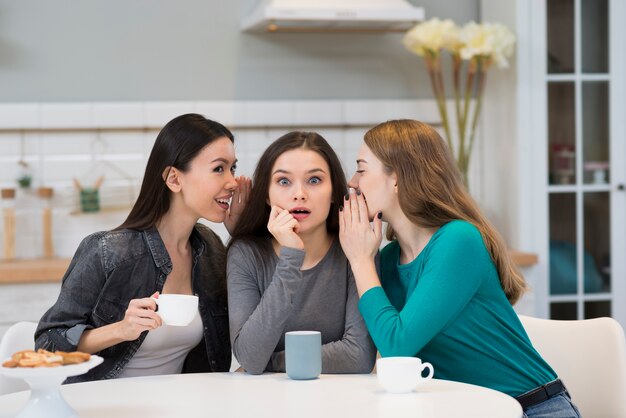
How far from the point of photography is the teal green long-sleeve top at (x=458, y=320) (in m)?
1.83

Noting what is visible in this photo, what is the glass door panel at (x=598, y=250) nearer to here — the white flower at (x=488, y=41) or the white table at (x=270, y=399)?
the white flower at (x=488, y=41)

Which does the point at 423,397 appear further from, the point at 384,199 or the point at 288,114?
the point at 288,114

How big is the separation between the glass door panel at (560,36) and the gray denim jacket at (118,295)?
7.55 feet

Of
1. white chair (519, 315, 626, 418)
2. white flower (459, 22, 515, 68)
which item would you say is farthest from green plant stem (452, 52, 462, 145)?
white chair (519, 315, 626, 418)

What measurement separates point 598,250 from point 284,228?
2.48 m

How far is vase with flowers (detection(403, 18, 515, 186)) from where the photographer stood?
148 inches

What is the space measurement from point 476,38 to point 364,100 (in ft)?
2.06

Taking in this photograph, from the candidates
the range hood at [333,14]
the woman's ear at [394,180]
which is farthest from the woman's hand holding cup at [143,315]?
the range hood at [333,14]

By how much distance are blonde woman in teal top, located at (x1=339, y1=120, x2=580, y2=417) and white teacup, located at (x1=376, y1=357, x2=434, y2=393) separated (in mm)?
181

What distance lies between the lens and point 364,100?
164 inches

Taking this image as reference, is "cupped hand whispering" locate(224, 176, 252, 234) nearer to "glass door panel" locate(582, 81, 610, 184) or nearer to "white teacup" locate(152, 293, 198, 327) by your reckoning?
"white teacup" locate(152, 293, 198, 327)

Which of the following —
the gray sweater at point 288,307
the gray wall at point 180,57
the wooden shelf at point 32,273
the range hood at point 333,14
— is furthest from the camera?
the gray wall at point 180,57

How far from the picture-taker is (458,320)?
1897mm

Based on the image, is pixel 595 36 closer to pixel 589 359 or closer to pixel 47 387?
pixel 589 359
